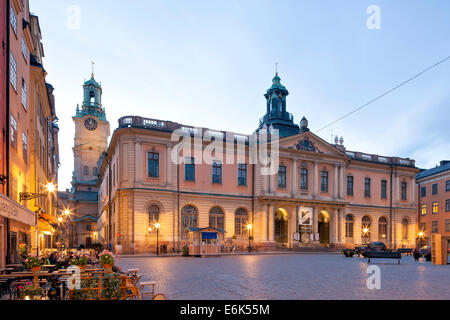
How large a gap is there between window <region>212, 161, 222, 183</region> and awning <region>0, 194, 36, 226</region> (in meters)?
24.2

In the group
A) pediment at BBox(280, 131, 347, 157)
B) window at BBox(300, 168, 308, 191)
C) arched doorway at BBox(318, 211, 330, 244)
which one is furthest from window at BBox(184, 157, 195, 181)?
arched doorway at BBox(318, 211, 330, 244)

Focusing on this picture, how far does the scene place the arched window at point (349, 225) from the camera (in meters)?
47.2

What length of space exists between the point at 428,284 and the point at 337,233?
3347 centimetres

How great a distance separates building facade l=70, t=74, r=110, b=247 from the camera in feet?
232

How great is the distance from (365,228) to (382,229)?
13.3 feet

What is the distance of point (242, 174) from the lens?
41.1 meters

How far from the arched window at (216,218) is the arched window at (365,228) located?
857 inches

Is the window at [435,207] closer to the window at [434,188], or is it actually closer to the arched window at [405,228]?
Answer: the window at [434,188]

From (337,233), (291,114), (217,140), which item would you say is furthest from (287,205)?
(291,114)

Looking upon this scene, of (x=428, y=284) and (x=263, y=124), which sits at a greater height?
(x=263, y=124)

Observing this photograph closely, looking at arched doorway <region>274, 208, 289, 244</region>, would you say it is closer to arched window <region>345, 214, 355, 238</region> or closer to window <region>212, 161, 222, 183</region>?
window <region>212, 161, 222, 183</region>

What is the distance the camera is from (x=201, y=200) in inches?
1501

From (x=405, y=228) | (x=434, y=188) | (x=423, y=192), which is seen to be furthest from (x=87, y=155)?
(x=434, y=188)
